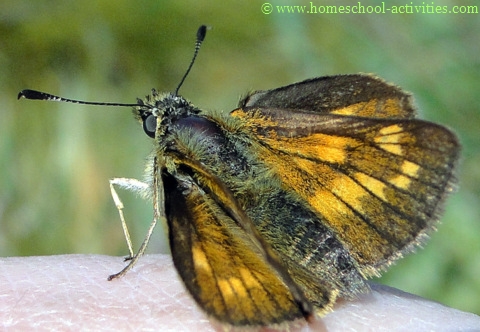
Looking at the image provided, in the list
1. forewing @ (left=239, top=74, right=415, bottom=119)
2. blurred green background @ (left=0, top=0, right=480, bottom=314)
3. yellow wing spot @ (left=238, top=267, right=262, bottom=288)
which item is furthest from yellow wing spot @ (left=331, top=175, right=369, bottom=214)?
blurred green background @ (left=0, top=0, right=480, bottom=314)

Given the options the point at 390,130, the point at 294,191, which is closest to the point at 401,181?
the point at 390,130

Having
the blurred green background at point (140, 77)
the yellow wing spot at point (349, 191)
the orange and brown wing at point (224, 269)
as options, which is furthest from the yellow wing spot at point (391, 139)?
the blurred green background at point (140, 77)

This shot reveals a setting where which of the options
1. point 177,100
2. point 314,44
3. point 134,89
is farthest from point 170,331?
point 314,44

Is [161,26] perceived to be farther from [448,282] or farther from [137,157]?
[448,282]

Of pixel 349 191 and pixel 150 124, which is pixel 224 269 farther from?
pixel 150 124

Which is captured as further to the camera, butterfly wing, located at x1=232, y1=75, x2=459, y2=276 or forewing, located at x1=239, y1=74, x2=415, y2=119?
forewing, located at x1=239, y1=74, x2=415, y2=119

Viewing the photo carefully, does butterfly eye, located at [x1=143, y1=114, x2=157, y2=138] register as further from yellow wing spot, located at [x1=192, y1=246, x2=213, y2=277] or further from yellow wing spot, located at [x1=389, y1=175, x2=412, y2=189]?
yellow wing spot, located at [x1=389, y1=175, x2=412, y2=189]
